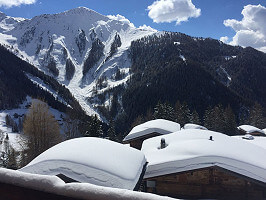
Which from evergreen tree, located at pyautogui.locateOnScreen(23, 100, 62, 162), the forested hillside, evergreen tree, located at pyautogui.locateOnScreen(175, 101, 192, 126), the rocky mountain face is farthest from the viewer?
the forested hillside

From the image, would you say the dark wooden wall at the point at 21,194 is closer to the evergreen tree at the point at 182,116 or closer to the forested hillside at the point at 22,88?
the evergreen tree at the point at 182,116

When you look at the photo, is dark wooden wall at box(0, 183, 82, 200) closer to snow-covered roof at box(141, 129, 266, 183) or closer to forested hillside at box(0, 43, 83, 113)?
snow-covered roof at box(141, 129, 266, 183)

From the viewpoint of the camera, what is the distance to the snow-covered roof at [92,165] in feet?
19.3

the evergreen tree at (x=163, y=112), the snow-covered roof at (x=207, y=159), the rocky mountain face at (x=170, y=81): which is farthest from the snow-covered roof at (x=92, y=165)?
the rocky mountain face at (x=170, y=81)

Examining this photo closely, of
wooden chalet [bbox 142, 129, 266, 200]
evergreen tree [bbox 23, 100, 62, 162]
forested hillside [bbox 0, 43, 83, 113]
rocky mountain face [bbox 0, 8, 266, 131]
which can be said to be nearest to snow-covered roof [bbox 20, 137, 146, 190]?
wooden chalet [bbox 142, 129, 266, 200]

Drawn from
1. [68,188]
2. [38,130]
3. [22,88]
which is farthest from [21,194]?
[22,88]

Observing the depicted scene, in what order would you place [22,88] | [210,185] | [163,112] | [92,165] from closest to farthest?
1. [92,165]
2. [210,185]
3. [163,112]
4. [22,88]

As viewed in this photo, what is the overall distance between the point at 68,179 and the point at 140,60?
6819 inches

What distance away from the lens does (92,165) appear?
6086 millimetres

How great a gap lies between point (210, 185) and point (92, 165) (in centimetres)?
459

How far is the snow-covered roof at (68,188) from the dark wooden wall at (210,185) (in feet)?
22.4

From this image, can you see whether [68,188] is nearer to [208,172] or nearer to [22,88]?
[208,172]

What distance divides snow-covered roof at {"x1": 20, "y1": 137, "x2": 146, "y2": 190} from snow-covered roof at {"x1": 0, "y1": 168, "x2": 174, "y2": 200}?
4.37 metres

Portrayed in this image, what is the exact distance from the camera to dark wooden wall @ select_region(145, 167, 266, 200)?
7.30 metres
